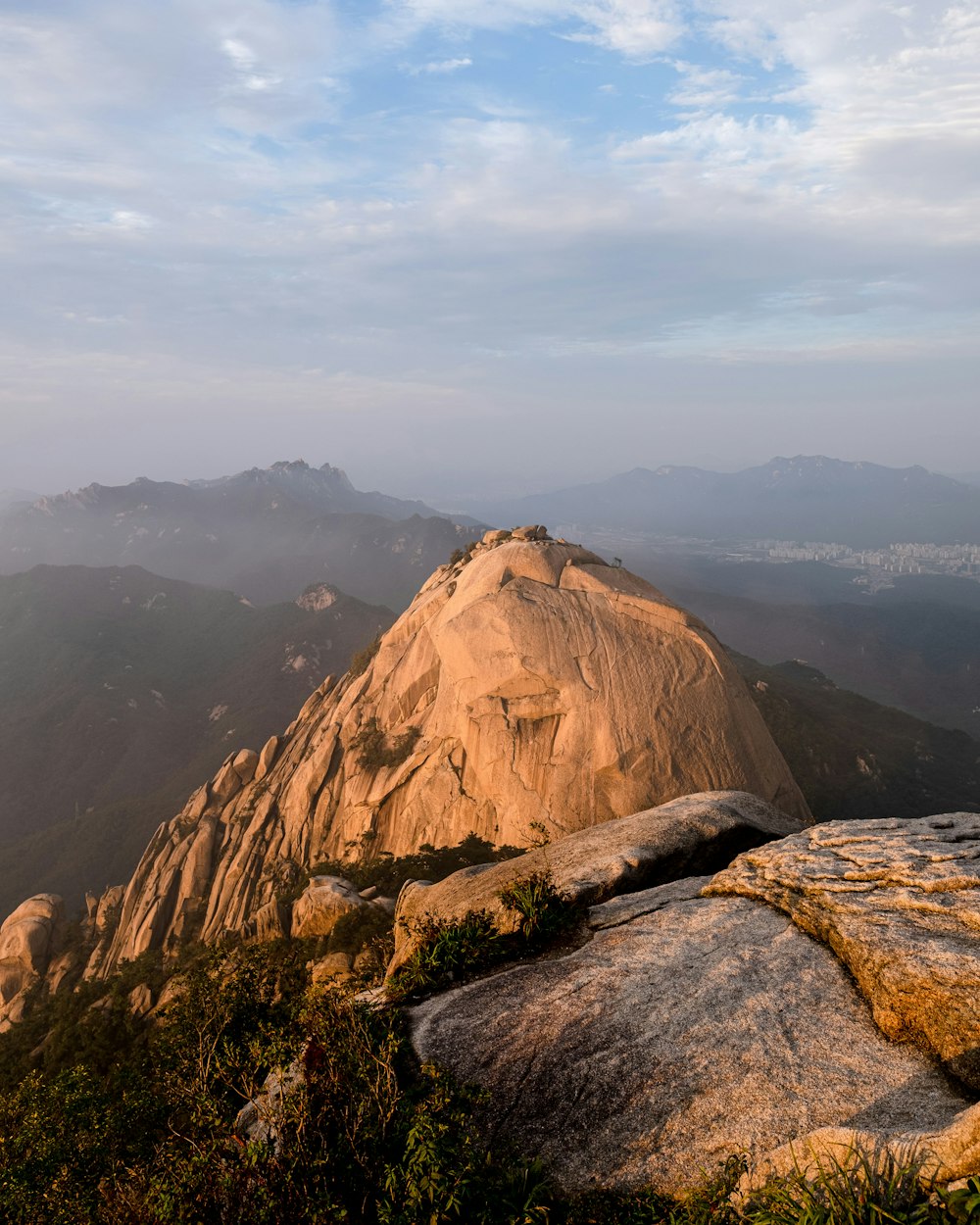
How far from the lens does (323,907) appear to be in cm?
2938

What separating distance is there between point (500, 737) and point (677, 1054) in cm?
2491

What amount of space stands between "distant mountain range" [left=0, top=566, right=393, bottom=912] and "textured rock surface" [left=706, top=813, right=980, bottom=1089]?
3521 inches

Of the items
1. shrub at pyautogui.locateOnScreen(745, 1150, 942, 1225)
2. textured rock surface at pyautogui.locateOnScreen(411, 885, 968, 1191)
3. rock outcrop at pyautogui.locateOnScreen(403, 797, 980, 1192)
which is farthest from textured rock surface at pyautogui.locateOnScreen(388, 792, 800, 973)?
shrub at pyautogui.locateOnScreen(745, 1150, 942, 1225)

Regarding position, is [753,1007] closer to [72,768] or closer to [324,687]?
[324,687]

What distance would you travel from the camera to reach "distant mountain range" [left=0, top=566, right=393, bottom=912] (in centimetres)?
9338

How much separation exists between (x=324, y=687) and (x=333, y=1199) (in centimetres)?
5152

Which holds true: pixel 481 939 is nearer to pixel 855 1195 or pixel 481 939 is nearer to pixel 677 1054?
pixel 677 1054

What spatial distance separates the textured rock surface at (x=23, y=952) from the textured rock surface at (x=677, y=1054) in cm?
4610

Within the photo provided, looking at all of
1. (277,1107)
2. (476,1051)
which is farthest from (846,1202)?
(277,1107)

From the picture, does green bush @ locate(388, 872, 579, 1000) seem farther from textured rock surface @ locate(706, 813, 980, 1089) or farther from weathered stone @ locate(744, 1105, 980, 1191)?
weathered stone @ locate(744, 1105, 980, 1191)

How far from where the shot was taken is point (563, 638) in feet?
116

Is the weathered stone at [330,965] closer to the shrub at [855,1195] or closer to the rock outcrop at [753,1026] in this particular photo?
the rock outcrop at [753,1026]

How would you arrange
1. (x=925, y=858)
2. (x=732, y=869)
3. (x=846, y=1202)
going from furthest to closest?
(x=732, y=869), (x=925, y=858), (x=846, y=1202)

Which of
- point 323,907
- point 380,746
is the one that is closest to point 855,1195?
point 323,907
